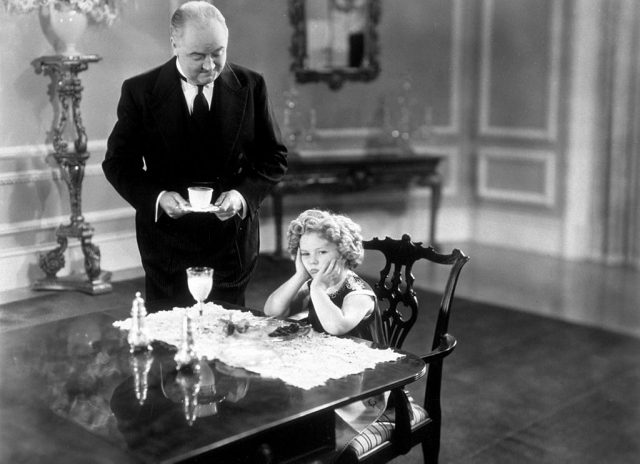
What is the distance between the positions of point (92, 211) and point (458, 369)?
10.1ft

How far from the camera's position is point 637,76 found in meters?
6.89

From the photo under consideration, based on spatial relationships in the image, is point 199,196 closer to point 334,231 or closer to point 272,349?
point 334,231

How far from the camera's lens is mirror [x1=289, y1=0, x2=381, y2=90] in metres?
7.16

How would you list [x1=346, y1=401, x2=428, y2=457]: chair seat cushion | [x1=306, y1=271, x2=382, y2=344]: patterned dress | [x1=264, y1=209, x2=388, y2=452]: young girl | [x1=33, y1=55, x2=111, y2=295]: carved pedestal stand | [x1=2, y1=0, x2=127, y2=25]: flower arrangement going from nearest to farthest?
[x1=346, y1=401, x2=428, y2=457]: chair seat cushion < [x1=264, y1=209, x2=388, y2=452]: young girl < [x1=306, y1=271, x2=382, y2=344]: patterned dress < [x1=2, y1=0, x2=127, y2=25]: flower arrangement < [x1=33, y1=55, x2=111, y2=295]: carved pedestal stand

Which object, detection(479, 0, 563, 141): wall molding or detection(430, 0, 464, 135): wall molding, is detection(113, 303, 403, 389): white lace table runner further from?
detection(430, 0, 464, 135): wall molding

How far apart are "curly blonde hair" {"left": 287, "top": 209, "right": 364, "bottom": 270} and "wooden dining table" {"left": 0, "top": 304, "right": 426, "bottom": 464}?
0.38m

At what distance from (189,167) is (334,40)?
4.69 meters

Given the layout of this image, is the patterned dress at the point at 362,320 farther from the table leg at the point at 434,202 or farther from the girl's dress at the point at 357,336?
the table leg at the point at 434,202

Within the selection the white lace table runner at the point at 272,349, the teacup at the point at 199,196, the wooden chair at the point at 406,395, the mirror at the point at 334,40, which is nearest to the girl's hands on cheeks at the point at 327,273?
the white lace table runner at the point at 272,349

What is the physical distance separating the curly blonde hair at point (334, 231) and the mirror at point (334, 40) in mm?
4887

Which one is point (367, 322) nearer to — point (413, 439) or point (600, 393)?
point (413, 439)

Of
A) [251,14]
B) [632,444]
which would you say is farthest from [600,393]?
[251,14]

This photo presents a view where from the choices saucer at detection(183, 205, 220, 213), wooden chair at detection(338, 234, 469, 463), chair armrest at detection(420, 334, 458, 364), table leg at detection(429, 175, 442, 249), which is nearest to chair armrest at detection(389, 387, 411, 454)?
wooden chair at detection(338, 234, 469, 463)

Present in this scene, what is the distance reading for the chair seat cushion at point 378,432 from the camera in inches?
86.5
